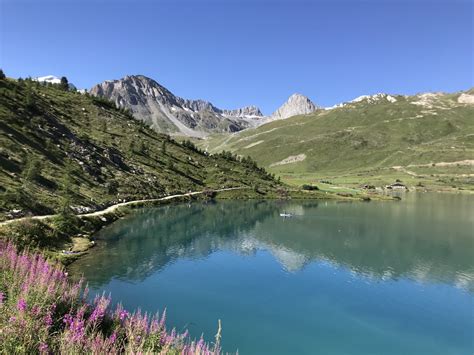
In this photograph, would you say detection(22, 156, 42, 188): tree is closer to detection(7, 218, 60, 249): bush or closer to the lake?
the lake

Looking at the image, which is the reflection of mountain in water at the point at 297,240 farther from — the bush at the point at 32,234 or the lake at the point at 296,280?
the bush at the point at 32,234

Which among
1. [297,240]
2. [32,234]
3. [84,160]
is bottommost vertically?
[297,240]

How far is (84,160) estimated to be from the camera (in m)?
104

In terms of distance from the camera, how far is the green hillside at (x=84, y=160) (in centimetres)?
6950

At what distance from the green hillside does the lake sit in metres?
12.7

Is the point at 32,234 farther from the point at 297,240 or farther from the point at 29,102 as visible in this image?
the point at 29,102

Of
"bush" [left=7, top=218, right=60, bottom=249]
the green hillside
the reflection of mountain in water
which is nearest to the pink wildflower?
the reflection of mountain in water

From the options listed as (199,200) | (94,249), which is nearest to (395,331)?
(94,249)

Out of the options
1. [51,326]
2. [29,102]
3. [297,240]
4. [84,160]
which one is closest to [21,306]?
[51,326]

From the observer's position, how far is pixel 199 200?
130 m

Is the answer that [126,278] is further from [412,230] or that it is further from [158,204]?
[412,230]

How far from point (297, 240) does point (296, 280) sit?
1128 inches

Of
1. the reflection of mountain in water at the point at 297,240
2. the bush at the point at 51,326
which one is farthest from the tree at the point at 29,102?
the bush at the point at 51,326

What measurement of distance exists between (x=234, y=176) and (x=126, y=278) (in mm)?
126571
